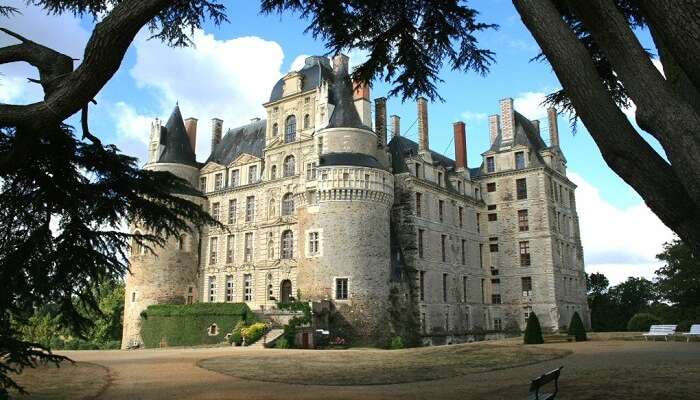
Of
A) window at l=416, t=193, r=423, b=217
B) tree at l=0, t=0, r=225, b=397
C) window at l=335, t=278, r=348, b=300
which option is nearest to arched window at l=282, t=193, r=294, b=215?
window at l=335, t=278, r=348, b=300

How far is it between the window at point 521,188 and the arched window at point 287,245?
14.2 m

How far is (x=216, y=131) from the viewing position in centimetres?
3856

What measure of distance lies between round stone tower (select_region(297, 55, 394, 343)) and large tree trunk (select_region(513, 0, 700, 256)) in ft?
71.5

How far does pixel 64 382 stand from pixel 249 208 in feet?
76.7

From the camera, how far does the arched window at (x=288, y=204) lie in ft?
103

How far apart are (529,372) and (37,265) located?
846 centimetres

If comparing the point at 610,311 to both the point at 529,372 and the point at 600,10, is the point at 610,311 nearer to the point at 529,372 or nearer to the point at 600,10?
the point at 529,372

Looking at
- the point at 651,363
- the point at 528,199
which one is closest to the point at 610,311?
the point at 528,199

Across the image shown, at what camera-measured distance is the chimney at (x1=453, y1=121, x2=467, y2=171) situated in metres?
36.3

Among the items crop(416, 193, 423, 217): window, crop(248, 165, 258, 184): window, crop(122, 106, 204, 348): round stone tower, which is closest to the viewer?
crop(416, 193, 423, 217): window

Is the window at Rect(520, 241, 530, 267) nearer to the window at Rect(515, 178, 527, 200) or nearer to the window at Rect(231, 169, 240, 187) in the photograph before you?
the window at Rect(515, 178, 527, 200)

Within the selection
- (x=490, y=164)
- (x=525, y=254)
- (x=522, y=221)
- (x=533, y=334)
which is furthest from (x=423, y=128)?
(x=533, y=334)

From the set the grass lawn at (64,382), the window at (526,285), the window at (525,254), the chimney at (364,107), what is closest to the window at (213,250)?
the chimney at (364,107)

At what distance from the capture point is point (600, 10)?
14.3 ft
